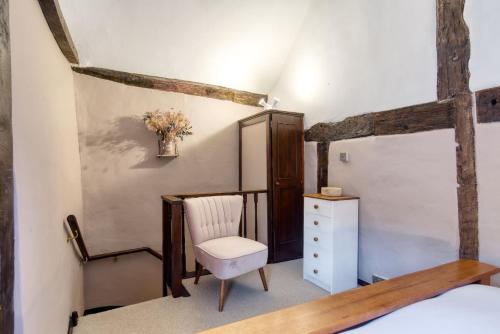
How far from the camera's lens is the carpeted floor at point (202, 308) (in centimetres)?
202

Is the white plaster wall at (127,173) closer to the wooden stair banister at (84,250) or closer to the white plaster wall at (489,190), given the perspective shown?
the wooden stair banister at (84,250)

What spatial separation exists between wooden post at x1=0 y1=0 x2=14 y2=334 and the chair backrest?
1.51 meters

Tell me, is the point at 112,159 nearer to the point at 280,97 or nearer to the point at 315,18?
the point at 280,97

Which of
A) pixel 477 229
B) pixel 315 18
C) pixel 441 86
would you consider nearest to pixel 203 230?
pixel 477 229

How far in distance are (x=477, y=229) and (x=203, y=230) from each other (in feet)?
7.24

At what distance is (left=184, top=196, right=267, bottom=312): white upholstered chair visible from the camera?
2.25 meters

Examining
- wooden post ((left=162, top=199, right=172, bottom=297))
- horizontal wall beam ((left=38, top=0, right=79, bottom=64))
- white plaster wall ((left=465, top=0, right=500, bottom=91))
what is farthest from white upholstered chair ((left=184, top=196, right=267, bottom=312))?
white plaster wall ((left=465, top=0, right=500, bottom=91))

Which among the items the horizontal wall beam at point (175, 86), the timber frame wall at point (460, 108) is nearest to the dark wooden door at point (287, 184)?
the horizontal wall beam at point (175, 86)

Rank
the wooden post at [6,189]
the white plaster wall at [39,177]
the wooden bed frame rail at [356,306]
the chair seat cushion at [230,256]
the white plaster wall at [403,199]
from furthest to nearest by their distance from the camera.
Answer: the chair seat cushion at [230,256] < the white plaster wall at [403,199] < the white plaster wall at [39,177] < the wooden bed frame rail at [356,306] < the wooden post at [6,189]

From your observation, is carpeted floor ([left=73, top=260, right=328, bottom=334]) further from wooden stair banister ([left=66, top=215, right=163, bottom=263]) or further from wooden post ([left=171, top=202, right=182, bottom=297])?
wooden stair banister ([left=66, top=215, right=163, bottom=263])

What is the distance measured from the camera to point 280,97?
4055 mm

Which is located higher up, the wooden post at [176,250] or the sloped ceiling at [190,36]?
the sloped ceiling at [190,36]

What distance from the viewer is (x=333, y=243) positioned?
2.56 m

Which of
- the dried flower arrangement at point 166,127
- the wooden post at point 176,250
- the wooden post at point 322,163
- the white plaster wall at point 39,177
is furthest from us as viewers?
the dried flower arrangement at point 166,127
